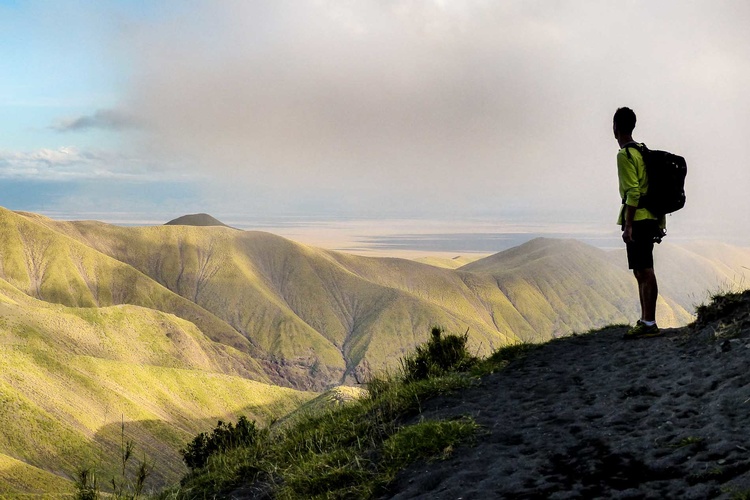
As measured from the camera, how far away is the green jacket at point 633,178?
9547 mm

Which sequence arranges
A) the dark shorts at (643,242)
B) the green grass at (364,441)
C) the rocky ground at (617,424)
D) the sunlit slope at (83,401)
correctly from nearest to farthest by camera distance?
the rocky ground at (617,424) < the green grass at (364,441) < the dark shorts at (643,242) < the sunlit slope at (83,401)

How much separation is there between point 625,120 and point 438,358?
5.25 m

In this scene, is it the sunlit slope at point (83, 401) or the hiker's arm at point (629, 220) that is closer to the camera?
the hiker's arm at point (629, 220)

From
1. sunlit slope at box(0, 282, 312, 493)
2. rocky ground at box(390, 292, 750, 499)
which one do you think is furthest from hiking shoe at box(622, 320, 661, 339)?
sunlit slope at box(0, 282, 312, 493)

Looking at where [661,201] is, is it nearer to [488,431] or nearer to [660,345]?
[660,345]

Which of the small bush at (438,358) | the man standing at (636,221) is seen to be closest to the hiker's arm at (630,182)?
the man standing at (636,221)

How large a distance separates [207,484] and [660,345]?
6.99 meters

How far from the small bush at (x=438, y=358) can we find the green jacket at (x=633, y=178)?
3.57 m

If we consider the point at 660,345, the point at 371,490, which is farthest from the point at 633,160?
the point at 371,490

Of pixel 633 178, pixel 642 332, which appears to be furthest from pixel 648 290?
pixel 633 178

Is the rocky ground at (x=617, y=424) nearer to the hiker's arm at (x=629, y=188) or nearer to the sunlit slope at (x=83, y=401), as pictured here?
the hiker's arm at (x=629, y=188)

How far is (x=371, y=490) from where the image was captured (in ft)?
19.7

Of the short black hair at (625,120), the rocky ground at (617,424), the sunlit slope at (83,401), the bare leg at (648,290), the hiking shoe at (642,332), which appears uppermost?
the short black hair at (625,120)

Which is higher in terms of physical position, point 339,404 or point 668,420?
point 668,420
